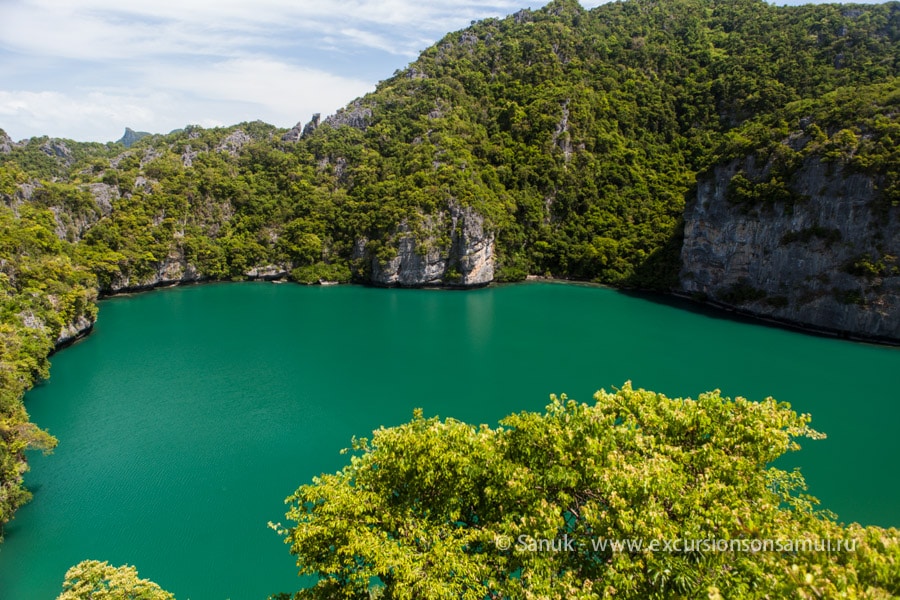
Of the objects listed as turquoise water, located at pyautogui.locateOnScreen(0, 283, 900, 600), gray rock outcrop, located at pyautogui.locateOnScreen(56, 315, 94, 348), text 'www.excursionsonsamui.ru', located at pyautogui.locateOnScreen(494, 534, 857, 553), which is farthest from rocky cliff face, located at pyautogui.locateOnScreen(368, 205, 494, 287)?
text 'www.excursionsonsamui.ru', located at pyautogui.locateOnScreen(494, 534, 857, 553)

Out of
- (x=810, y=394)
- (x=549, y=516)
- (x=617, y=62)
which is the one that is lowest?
(x=810, y=394)

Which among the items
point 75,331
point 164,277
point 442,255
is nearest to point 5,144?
point 164,277

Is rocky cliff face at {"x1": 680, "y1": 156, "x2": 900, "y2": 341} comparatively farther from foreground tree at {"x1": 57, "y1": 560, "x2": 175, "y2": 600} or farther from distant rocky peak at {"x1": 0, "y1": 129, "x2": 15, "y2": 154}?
distant rocky peak at {"x1": 0, "y1": 129, "x2": 15, "y2": 154}

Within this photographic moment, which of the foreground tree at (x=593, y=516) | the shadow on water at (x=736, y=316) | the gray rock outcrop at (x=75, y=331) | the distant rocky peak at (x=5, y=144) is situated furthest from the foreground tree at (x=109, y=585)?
the distant rocky peak at (x=5, y=144)

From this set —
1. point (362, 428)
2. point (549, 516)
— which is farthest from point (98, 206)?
point (549, 516)

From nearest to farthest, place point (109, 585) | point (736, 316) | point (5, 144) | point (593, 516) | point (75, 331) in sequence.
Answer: point (593, 516), point (109, 585), point (75, 331), point (736, 316), point (5, 144)

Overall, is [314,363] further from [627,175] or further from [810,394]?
[627,175]

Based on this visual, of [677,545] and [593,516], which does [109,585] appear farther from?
[677,545]
